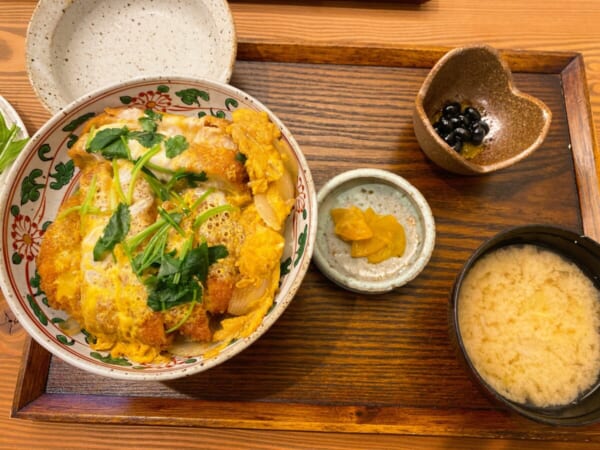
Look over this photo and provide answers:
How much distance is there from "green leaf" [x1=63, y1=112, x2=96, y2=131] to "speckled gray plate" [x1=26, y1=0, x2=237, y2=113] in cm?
45

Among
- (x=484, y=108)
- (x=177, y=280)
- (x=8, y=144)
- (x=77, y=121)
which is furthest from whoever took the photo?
Answer: (x=484, y=108)

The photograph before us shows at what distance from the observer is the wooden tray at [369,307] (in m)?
1.69

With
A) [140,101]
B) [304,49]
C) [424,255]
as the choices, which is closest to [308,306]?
[424,255]

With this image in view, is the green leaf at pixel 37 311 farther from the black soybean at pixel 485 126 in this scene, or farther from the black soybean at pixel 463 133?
the black soybean at pixel 485 126

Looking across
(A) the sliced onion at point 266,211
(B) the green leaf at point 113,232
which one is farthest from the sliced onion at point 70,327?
(A) the sliced onion at point 266,211

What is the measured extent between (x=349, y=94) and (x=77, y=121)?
1.19 metres

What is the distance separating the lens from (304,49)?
205 cm

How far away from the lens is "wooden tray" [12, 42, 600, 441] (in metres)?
1.69

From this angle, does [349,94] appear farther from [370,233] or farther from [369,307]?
[369,307]

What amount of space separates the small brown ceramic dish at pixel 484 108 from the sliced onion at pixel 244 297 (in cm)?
93

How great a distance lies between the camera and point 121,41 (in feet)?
7.00

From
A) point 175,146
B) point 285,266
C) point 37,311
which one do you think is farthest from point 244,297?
point 37,311

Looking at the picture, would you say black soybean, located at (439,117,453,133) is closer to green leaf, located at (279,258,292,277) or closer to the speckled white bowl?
the speckled white bowl

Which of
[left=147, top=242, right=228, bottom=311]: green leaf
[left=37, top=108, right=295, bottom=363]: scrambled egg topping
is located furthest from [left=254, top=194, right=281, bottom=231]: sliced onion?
[left=147, top=242, right=228, bottom=311]: green leaf
